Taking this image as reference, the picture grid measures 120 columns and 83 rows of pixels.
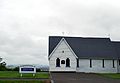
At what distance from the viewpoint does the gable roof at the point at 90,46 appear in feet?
167

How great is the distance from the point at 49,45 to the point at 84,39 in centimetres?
759

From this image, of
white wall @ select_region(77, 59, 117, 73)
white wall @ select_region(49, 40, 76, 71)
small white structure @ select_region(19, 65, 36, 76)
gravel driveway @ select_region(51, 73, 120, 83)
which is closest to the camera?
gravel driveway @ select_region(51, 73, 120, 83)

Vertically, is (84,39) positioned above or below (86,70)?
above

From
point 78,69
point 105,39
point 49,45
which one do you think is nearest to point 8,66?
point 49,45

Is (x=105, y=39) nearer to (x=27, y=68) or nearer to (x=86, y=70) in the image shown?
(x=86, y=70)

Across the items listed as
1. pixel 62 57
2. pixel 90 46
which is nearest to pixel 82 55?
pixel 90 46

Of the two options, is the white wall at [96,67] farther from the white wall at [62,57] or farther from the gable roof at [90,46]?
the white wall at [62,57]

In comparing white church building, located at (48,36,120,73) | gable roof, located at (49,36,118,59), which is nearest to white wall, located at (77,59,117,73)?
white church building, located at (48,36,120,73)

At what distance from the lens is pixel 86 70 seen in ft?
168

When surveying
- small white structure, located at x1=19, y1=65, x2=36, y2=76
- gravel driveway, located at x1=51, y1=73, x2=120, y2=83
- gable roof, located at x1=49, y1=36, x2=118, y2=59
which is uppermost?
gable roof, located at x1=49, y1=36, x2=118, y2=59

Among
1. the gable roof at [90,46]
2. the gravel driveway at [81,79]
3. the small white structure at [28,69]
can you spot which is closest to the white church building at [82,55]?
the gable roof at [90,46]

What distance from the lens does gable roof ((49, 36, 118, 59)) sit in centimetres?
5097

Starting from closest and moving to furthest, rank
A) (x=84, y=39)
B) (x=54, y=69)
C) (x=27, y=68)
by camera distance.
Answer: (x=27, y=68) → (x=54, y=69) → (x=84, y=39)

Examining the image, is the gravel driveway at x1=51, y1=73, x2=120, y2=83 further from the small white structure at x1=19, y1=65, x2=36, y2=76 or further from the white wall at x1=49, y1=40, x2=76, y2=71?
the white wall at x1=49, y1=40, x2=76, y2=71
